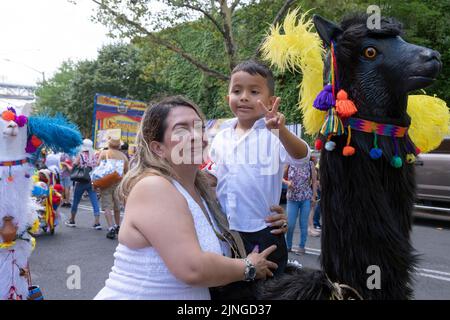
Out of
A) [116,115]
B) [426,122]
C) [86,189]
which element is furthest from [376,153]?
[116,115]

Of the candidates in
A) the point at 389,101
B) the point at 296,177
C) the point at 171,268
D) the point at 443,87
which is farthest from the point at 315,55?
the point at 443,87

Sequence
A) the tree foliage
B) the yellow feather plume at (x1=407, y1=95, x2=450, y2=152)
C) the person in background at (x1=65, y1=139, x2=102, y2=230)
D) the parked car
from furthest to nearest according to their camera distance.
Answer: the tree foliage → the parked car → the person in background at (x1=65, y1=139, x2=102, y2=230) → the yellow feather plume at (x1=407, y1=95, x2=450, y2=152)

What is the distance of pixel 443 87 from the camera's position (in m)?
12.1

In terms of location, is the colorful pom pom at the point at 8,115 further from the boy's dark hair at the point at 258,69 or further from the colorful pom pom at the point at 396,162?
the colorful pom pom at the point at 396,162

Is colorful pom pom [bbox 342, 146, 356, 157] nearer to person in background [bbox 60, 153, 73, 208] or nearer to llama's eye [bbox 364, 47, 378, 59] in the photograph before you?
llama's eye [bbox 364, 47, 378, 59]

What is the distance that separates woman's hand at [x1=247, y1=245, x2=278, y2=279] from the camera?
163 cm

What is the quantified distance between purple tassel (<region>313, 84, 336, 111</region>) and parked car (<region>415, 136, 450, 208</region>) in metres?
8.05

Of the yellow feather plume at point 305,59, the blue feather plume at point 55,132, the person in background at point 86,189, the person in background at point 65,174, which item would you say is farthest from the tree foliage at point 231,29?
the yellow feather plume at point 305,59

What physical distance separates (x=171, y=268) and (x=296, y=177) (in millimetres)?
5109

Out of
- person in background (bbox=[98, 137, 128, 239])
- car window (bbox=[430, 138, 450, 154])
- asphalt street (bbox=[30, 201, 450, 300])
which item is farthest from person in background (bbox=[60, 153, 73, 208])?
car window (bbox=[430, 138, 450, 154])

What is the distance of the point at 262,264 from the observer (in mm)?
1656

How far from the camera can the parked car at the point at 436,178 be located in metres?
8.95

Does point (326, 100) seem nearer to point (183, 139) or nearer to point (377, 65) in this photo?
point (377, 65)

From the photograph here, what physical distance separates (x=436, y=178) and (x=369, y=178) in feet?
28.0
